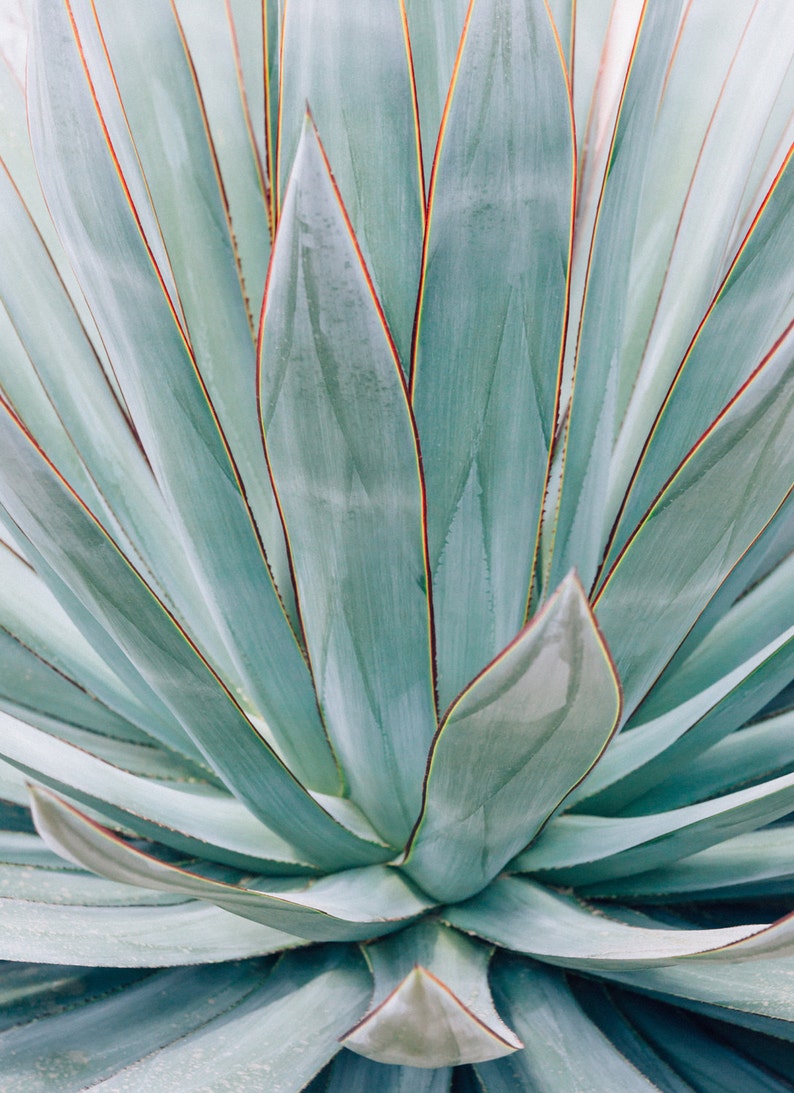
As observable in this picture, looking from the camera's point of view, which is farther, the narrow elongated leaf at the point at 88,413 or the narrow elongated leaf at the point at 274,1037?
the narrow elongated leaf at the point at 88,413

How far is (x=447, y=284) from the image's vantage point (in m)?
0.61

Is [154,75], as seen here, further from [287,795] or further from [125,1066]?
[125,1066]

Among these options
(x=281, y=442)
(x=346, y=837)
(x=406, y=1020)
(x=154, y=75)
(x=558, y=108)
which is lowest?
(x=406, y=1020)

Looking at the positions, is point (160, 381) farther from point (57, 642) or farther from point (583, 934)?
point (583, 934)

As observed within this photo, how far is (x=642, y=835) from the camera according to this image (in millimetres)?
681

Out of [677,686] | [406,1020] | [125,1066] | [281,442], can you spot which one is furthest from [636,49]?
[125,1066]

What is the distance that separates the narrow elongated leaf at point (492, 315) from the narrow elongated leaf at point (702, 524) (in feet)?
0.30

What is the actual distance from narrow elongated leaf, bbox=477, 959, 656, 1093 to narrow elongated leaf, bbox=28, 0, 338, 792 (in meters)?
0.25

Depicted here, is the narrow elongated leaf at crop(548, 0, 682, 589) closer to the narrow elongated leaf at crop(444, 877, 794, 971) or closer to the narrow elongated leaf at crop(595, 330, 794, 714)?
the narrow elongated leaf at crop(595, 330, 794, 714)

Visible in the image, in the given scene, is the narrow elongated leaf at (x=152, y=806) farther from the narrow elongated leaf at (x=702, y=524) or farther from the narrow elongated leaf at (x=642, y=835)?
the narrow elongated leaf at (x=702, y=524)

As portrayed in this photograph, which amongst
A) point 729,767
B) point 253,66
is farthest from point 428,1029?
point 253,66

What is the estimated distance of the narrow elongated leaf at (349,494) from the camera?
524 mm

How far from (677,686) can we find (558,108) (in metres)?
0.49

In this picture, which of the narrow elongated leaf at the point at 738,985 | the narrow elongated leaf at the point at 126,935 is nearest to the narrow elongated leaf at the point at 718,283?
the narrow elongated leaf at the point at 738,985
